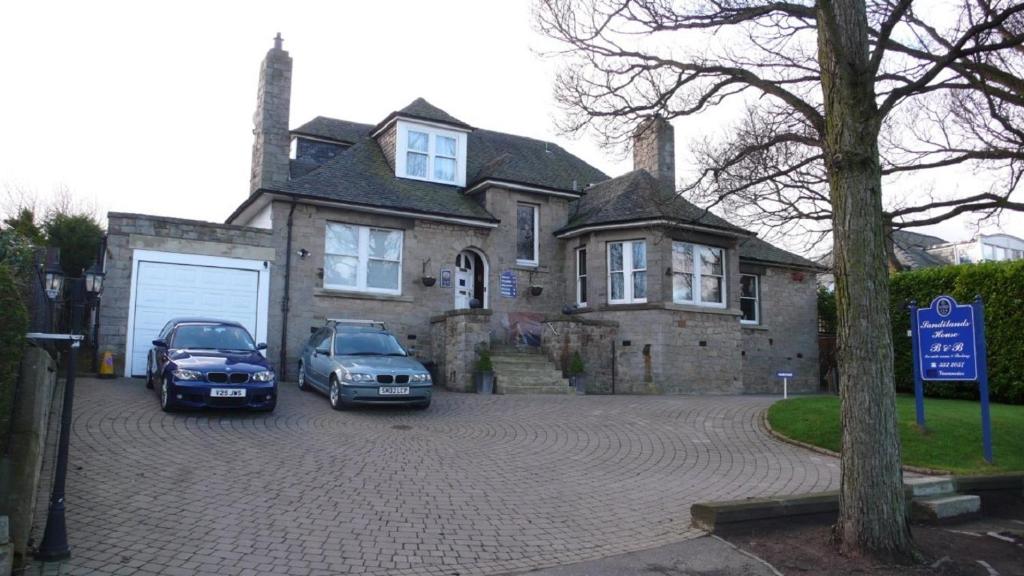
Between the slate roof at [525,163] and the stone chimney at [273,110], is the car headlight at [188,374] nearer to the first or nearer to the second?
the stone chimney at [273,110]

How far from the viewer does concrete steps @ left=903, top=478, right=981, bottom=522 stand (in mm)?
7863

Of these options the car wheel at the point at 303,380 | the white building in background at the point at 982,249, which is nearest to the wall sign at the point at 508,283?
the car wheel at the point at 303,380

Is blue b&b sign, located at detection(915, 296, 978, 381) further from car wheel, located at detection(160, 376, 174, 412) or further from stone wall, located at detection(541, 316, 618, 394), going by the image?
car wheel, located at detection(160, 376, 174, 412)

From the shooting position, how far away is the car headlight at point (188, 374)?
36.0 ft

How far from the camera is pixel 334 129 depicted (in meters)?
25.2

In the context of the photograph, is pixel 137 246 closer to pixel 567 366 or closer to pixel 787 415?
pixel 567 366

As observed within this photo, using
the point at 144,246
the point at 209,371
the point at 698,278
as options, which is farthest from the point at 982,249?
the point at 209,371

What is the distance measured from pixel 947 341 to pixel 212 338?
12.5 metres

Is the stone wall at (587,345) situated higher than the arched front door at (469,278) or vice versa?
the arched front door at (469,278)

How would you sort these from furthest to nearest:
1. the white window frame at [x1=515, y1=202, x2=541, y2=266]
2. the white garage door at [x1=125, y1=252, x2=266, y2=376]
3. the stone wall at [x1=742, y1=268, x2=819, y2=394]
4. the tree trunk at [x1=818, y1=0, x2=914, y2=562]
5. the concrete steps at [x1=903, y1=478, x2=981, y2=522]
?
the stone wall at [x1=742, y1=268, x2=819, y2=394] → the white window frame at [x1=515, y1=202, x2=541, y2=266] → the white garage door at [x1=125, y1=252, x2=266, y2=376] → the concrete steps at [x1=903, y1=478, x2=981, y2=522] → the tree trunk at [x1=818, y1=0, x2=914, y2=562]

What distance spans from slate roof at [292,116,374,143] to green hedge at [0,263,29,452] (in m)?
19.1

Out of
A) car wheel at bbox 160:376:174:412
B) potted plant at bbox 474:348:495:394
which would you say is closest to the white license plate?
car wheel at bbox 160:376:174:412

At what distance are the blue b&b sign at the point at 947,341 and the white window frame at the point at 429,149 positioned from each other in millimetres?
14224

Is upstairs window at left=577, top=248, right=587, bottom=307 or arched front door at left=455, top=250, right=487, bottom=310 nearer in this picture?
arched front door at left=455, top=250, right=487, bottom=310
